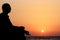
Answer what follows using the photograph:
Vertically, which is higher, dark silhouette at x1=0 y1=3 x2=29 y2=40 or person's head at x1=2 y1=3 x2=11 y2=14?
person's head at x1=2 y1=3 x2=11 y2=14

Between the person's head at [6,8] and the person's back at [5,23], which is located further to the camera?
the person's head at [6,8]

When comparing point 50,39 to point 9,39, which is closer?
point 9,39

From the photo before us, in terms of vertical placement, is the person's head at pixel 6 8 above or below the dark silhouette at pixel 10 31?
above

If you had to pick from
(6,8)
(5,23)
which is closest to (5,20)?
(5,23)

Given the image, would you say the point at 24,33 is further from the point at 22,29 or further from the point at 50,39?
the point at 50,39

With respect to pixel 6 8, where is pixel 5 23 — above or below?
below

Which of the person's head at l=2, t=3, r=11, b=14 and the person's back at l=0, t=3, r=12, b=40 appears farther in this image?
the person's head at l=2, t=3, r=11, b=14

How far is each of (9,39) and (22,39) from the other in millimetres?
308

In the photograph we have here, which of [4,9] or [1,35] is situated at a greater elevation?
[4,9]

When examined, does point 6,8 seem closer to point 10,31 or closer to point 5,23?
point 5,23

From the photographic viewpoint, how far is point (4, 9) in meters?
6.44

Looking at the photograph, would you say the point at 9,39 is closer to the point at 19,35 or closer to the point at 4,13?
the point at 19,35

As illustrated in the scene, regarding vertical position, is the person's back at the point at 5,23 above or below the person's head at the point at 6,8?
below

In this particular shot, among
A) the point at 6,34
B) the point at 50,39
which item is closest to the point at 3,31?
the point at 6,34
